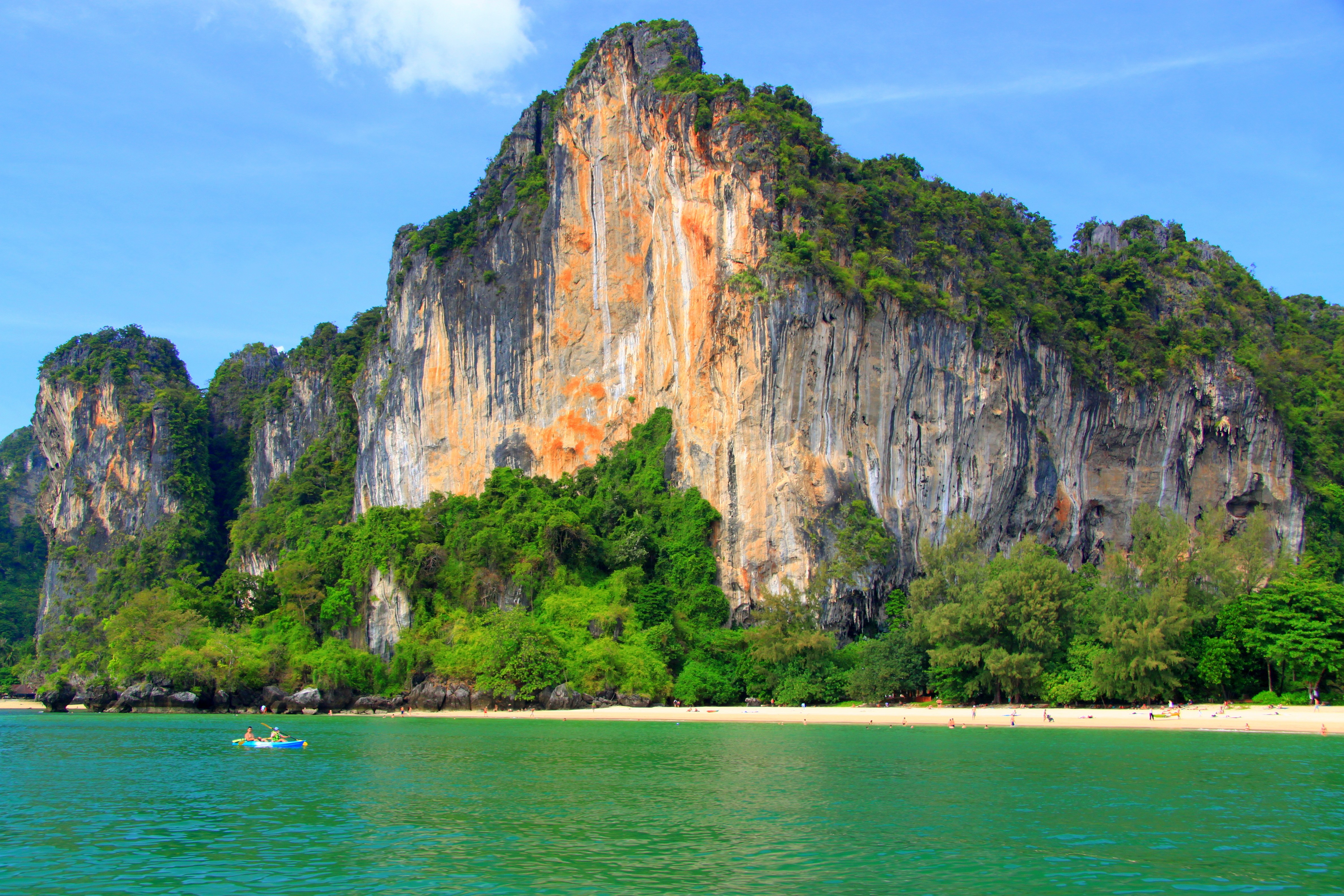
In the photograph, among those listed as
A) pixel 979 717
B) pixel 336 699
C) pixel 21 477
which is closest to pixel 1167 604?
pixel 979 717

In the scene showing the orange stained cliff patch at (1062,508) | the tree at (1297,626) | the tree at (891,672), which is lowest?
the tree at (891,672)

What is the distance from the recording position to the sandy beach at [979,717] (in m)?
30.5

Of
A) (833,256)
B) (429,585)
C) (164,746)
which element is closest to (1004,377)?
(833,256)

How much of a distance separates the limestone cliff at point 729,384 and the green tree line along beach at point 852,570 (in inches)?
47.3

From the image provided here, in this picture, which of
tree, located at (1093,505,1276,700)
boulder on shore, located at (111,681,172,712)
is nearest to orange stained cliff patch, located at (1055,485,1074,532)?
tree, located at (1093,505,1276,700)

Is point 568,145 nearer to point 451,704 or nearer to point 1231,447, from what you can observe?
point 451,704

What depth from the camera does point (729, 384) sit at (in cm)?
4822

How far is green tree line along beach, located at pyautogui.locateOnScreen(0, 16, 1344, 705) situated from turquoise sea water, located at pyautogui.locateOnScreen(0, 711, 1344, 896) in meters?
7.49

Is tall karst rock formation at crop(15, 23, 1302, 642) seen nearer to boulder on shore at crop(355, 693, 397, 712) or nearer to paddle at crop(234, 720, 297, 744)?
boulder on shore at crop(355, 693, 397, 712)

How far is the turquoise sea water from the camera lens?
1312 centimetres

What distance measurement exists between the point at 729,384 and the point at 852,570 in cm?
1054

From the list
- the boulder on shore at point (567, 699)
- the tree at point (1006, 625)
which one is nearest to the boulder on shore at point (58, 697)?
the boulder on shore at point (567, 699)

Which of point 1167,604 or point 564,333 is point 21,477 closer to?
point 564,333

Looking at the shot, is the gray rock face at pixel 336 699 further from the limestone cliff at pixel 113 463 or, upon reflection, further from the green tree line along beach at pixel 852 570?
the limestone cliff at pixel 113 463
